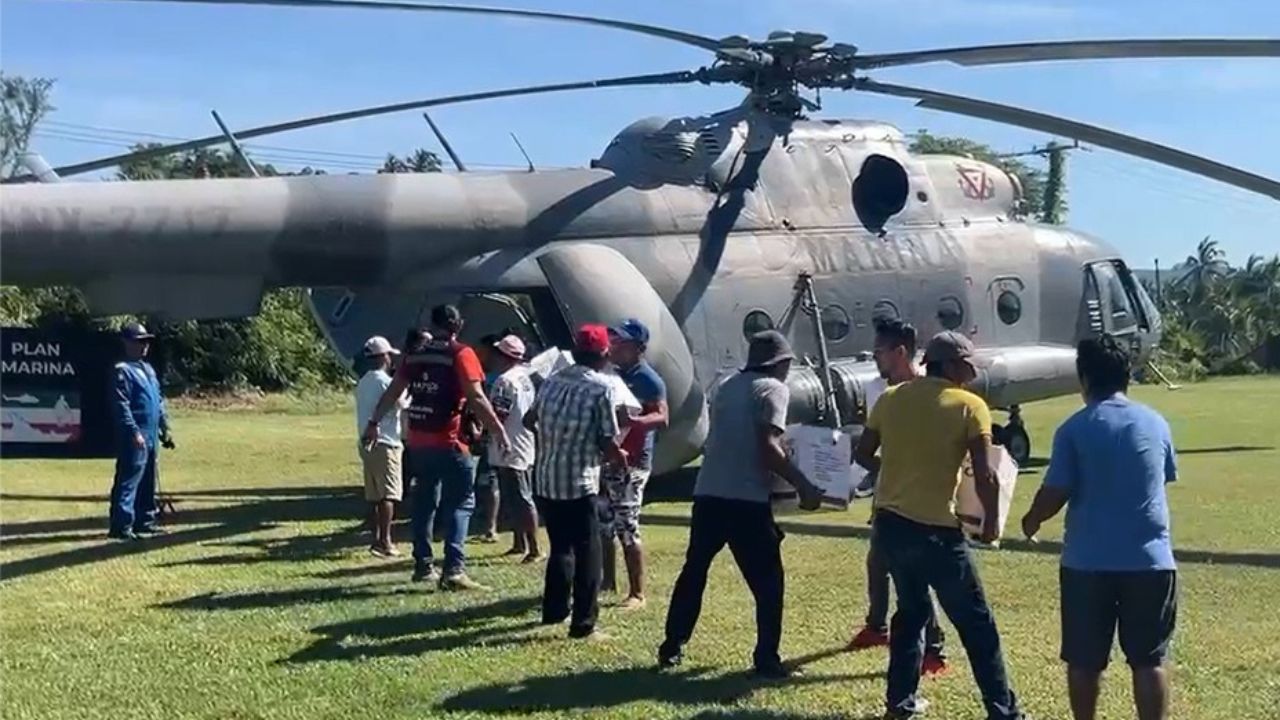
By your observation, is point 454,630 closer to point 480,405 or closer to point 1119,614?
point 480,405

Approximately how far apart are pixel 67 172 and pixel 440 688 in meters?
6.89

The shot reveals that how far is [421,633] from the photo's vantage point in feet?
28.1

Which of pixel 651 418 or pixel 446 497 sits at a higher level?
pixel 651 418

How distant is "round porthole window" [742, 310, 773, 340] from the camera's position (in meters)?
14.5

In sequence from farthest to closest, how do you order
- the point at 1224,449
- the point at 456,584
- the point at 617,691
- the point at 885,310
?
the point at 1224,449
the point at 885,310
the point at 456,584
the point at 617,691

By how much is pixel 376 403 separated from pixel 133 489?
2.23m

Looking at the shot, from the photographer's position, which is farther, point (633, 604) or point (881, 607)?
point (633, 604)

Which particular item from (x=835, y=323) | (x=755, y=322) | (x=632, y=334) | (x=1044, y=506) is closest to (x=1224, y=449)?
(x=835, y=323)

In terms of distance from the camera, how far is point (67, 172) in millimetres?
12445

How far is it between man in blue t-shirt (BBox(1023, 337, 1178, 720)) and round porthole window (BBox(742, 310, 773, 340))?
27.3ft

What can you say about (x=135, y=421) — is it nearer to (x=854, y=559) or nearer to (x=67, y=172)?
(x=67, y=172)

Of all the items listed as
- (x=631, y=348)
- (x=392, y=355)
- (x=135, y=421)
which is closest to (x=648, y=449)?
(x=631, y=348)

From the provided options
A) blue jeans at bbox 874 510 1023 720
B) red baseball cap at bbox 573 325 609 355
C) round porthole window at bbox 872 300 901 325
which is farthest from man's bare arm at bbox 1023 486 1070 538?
round porthole window at bbox 872 300 901 325

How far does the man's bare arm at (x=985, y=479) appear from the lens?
6512 mm
